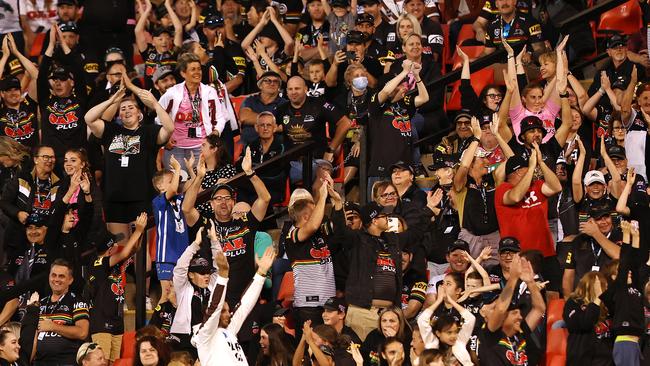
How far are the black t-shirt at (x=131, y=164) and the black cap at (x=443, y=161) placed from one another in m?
2.73

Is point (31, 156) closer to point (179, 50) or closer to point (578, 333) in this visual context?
point (179, 50)

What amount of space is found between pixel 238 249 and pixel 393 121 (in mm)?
2281

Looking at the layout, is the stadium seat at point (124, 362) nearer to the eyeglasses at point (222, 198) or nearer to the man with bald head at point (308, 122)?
the eyeglasses at point (222, 198)

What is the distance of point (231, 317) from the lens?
14.1 m

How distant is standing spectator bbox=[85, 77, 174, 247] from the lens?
672 inches

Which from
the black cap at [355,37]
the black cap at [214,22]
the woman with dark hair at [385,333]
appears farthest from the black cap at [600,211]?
the black cap at [214,22]

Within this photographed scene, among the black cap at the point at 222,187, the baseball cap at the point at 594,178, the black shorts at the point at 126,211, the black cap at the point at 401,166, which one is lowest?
the black shorts at the point at 126,211

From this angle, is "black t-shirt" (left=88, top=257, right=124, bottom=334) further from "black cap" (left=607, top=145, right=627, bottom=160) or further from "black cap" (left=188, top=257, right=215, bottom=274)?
"black cap" (left=607, top=145, right=627, bottom=160)

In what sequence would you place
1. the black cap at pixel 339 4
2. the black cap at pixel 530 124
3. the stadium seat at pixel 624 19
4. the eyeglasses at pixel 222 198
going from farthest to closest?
the black cap at pixel 339 4, the stadium seat at pixel 624 19, the black cap at pixel 530 124, the eyeglasses at pixel 222 198

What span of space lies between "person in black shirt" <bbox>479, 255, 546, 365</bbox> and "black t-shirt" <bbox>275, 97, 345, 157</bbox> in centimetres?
379

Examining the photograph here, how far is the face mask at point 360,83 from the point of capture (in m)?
17.4

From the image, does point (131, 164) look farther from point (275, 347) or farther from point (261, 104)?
point (275, 347)

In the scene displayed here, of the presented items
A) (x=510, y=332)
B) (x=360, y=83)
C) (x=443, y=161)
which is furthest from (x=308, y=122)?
(x=510, y=332)

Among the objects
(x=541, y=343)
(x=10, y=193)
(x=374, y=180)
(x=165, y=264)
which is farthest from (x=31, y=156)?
(x=541, y=343)
